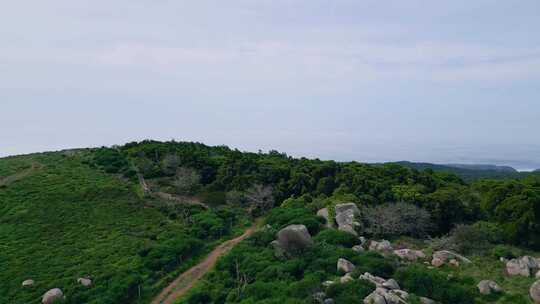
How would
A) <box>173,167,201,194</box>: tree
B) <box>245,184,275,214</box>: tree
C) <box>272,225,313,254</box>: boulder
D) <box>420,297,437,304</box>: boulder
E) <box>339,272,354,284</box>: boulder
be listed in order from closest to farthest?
<box>420,297,437,304</box>: boulder
<box>339,272,354,284</box>: boulder
<box>272,225,313,254</box>: boulder
<box>245,184,275,214</box>: tree
<box>173,167,201,194</box>: tree

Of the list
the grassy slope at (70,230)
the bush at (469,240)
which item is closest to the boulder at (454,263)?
the bush at (469,240)

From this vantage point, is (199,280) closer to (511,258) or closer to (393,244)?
(393,244)

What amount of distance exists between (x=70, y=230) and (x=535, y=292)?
33098mm

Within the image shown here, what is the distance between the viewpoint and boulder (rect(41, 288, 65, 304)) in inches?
1018

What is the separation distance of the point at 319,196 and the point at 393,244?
12.2m

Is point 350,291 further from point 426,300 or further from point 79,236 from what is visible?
point 79,236

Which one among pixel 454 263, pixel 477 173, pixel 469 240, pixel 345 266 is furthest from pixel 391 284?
pixel 477 173

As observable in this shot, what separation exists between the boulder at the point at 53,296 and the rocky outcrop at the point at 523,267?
2515cm

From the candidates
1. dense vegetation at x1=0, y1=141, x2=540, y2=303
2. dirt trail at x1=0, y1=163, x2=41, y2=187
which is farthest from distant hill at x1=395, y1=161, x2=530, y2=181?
dirt trail at x1=0, y1=163, x2=41, y2=187

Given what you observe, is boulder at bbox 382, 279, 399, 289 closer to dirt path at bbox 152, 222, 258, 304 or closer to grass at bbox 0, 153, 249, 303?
dirt path at bbox 152, 222, 258, 304

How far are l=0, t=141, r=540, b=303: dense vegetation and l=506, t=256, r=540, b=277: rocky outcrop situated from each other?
122cm

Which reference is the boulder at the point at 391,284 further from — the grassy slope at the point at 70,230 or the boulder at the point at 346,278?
the grassy slope at the point at 70,230

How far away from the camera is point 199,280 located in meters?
28.0

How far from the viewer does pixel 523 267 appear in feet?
74.2
